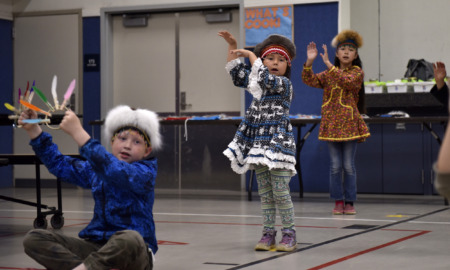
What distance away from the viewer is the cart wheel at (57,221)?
20.8ft

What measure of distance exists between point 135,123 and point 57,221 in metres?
3.07

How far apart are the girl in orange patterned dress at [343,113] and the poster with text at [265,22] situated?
292 centimetres

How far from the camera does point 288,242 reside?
4.95m

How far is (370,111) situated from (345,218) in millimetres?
3174

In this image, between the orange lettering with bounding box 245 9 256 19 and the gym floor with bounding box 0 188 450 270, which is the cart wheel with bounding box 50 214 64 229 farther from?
the orange lettering with bounding box 245 9 256 19

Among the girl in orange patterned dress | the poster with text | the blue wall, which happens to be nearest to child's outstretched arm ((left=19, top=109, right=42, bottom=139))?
the girl in orange patterned dress

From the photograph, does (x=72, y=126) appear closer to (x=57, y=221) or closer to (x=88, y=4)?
(x=57, y=221)

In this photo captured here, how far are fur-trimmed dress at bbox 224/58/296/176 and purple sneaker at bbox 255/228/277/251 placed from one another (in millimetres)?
412

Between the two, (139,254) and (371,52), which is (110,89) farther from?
(139,254)

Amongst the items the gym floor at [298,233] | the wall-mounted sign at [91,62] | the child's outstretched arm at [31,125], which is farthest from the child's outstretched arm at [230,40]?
the wall-mounted sign at [91,62]

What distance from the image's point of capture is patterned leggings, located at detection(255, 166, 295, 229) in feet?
16.3

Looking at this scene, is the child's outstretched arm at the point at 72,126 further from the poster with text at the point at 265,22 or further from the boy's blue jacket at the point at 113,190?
the poster with text at the point at 265,22

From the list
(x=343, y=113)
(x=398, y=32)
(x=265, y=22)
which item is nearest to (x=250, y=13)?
(x=265, y=22)

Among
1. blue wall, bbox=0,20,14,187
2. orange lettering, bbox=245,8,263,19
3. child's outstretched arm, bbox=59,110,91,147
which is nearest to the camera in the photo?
child's outstretched arm, bbox=59,110,91,147
